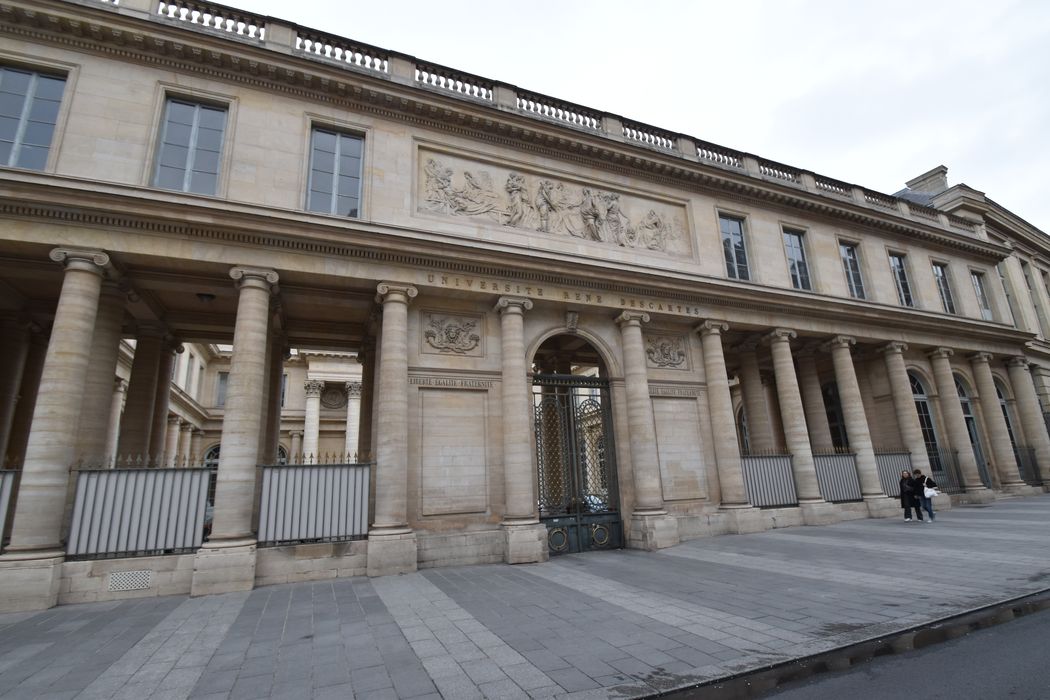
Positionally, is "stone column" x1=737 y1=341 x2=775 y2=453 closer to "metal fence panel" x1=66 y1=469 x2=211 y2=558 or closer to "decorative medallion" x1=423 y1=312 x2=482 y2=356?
"decorative medallion" x1=423 y1=312 x2=482 y2=356

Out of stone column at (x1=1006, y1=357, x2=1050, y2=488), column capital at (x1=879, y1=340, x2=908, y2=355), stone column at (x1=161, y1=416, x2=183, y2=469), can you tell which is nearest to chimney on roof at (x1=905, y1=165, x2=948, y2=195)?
stone column at (x1=1006, y1=357, x2=1050, y2=488)


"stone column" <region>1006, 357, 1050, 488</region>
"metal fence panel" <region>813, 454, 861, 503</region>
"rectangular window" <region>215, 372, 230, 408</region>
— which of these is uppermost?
"rectangular window" <region>215, 372, 230, 408</region>

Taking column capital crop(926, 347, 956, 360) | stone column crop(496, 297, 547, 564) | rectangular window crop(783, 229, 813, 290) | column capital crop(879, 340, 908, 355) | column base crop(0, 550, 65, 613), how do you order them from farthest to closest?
column capital crop(926, 347, 956, 360) → column capital crop(879, 340, 908, 355) → rectangular window crop(783, 229, 813, 290) → stone column crop(496, 297, 547, 564) → column base crop(0, 550, 65, 613)

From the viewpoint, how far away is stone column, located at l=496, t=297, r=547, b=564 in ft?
32.2

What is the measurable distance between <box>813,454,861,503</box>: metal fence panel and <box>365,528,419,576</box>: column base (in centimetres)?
1150

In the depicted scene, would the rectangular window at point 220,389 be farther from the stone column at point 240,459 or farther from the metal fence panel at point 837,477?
the metal fence panel at point 837,477

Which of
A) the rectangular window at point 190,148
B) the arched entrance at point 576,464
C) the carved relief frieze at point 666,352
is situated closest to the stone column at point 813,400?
the carved relief frieze at point 666,352

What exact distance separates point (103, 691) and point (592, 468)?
9.55 metres

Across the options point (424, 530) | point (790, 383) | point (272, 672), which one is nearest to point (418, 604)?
point (272, 672)

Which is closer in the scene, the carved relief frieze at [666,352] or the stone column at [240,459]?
the stone column at [240,459]

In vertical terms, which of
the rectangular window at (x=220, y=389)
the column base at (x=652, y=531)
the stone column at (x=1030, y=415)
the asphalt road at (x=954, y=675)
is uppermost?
the rectangular window at (x=220, y=389)

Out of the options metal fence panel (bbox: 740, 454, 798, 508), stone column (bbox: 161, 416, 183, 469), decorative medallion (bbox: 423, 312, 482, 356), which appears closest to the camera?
decorative medallion (bbox: 423, 312, 482, 356)

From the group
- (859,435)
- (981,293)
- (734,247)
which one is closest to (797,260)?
(734,247)

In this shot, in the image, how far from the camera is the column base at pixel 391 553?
8.70 meters
